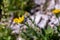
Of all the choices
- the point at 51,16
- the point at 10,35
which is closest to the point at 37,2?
the point at 51,16

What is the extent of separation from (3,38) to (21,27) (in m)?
0.38

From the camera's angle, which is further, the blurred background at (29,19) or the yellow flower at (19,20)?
the yellow flower at (19,20)

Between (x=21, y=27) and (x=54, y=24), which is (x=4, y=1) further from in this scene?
(x=54, y=24)

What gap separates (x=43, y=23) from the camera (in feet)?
11.6

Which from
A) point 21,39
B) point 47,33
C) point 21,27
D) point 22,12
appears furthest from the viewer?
point 22,12

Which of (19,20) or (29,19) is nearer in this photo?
(29,19)

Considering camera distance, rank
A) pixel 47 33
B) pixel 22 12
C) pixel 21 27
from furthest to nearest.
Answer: pixel 22 12, pixel 21 27, pixel 47 33

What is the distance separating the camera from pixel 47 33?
3.03 meters

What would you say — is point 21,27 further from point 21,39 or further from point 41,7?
point 41,7

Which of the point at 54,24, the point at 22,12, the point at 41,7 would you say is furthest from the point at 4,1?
the point at 54,24

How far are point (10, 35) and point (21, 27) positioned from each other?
242mm

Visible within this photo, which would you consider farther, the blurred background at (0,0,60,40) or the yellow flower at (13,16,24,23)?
the yellow flower at (13,16,24,23)

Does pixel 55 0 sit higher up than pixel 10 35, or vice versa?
pixel 55 0

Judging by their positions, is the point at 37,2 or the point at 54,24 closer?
the point at 54,24
